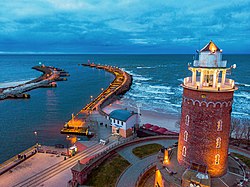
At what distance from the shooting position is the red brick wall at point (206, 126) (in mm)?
18938

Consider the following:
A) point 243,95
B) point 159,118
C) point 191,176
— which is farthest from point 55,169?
point 243,95

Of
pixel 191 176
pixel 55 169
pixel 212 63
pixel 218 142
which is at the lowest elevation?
pixel 55 169

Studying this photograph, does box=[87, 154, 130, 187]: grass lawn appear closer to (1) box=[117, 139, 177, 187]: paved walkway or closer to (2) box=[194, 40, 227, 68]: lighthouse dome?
(1) box=[117, 139, 177, 187]: paved walkway

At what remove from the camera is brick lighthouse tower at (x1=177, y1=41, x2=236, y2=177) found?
1888cm

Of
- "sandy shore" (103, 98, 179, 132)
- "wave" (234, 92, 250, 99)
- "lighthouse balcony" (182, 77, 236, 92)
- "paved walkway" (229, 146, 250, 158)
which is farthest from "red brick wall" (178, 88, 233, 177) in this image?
"wave" (234, 92, 250, 99)

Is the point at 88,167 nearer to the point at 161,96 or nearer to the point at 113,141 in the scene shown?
the point at 113,141

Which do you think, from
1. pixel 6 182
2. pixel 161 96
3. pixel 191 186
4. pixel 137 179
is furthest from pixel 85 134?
pixel 161 96

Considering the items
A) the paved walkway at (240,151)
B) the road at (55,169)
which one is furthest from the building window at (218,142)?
the road at (55,169)

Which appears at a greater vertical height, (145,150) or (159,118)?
(145,150)

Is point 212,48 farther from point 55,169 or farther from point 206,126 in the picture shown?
point 55,169

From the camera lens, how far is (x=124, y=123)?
40281mm

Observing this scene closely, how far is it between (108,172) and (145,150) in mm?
7545

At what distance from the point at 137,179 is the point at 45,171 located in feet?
45.0

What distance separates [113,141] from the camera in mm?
39438
